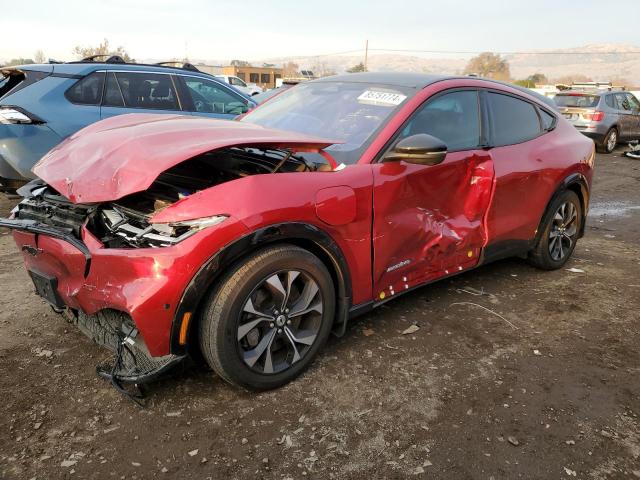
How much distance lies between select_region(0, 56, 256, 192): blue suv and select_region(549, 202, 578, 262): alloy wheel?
4.46 meters

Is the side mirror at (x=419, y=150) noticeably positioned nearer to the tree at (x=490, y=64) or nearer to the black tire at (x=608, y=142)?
the black tire at (x=608, y=142)

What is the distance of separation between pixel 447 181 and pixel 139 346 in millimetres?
2096


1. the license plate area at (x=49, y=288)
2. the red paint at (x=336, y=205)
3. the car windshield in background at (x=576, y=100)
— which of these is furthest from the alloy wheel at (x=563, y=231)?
the car windshield in background at (x=576, y=100)

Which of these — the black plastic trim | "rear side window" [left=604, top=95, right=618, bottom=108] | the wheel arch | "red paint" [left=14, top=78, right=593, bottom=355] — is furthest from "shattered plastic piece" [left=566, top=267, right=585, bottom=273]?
"rear side window" [left=604, top=95, right=618, bottom=108]

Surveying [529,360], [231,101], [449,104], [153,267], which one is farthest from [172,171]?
[231,101]

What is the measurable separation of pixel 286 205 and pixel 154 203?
0.73m

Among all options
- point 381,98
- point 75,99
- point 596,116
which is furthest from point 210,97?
point 596,116

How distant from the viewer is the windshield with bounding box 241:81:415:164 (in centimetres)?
300

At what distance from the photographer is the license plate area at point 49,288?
8.25 ft

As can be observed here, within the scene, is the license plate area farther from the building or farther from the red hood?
the building

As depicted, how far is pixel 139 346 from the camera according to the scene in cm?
234

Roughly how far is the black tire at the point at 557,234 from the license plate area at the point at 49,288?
363 cm

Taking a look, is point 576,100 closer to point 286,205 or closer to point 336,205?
point 336,205

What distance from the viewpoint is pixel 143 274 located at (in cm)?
219
